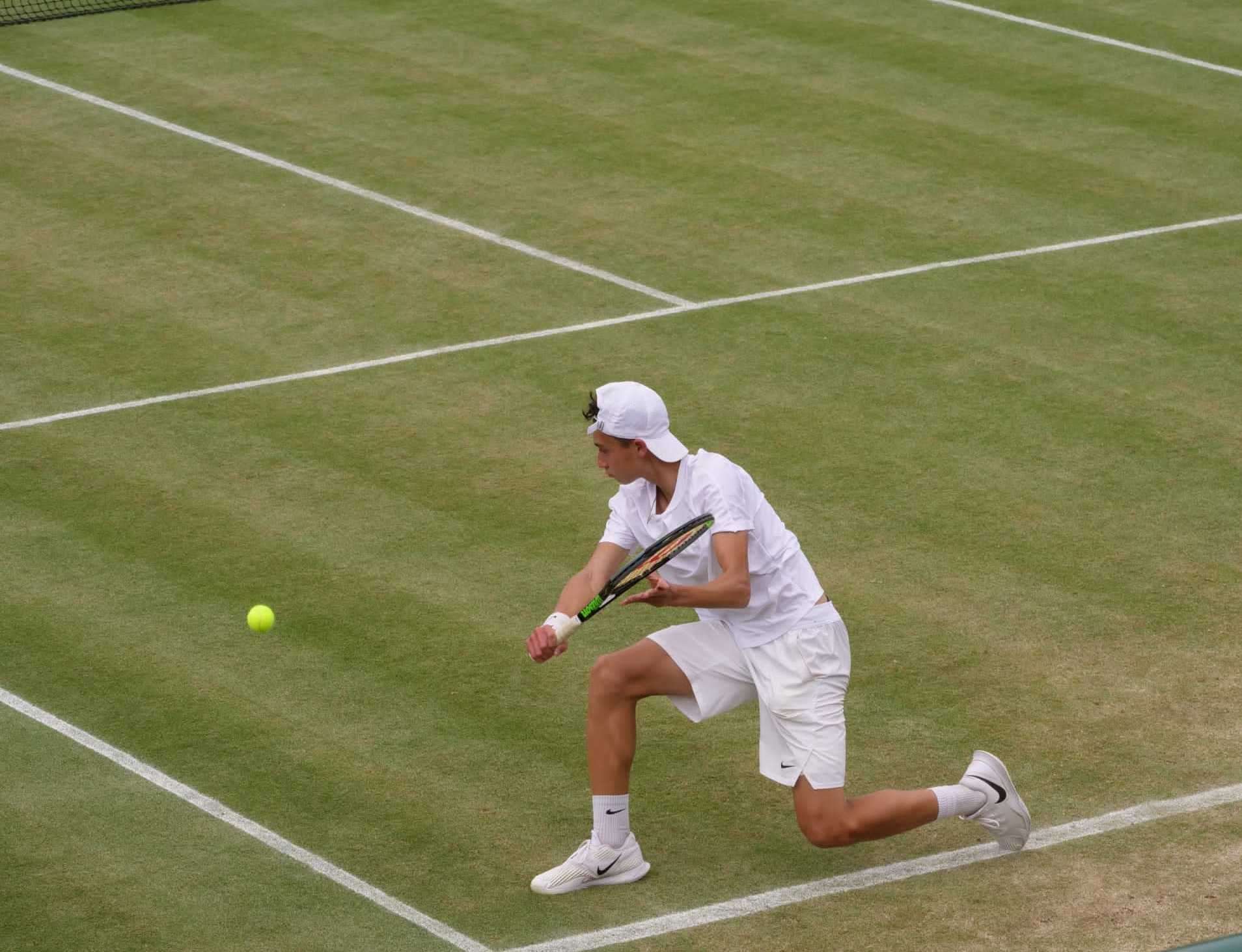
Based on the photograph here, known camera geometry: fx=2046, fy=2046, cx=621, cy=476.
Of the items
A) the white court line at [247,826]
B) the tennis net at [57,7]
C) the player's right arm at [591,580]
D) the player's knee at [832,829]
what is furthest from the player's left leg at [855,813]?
the tennis net at [57,7]

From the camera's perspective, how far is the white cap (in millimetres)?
7566

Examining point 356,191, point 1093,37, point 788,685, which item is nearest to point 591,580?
point 788,685

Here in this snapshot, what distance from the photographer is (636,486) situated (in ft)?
26.1

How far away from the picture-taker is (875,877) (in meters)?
7.93

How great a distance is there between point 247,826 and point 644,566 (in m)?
2.06

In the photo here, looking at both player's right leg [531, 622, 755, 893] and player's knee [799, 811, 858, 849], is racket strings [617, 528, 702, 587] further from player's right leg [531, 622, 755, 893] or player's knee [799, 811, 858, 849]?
player's knee [799, 811, 858, 849]

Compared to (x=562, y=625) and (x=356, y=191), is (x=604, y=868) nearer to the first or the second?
(x=562, y=625)

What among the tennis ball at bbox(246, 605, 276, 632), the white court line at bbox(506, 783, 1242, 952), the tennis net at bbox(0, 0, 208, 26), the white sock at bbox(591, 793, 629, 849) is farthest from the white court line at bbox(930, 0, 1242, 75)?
the white sock at bbox(591, 793, 629, 849)

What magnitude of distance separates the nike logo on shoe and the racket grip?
165cm

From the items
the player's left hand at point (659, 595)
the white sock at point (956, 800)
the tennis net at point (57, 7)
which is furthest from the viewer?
the tennis net at point (57, 7)

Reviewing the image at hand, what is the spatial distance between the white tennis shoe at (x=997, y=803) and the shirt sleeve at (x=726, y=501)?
51.5 inches

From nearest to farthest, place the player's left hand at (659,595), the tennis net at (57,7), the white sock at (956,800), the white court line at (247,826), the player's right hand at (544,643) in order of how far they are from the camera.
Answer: the player's left hand at (659,595) → the player's right hand at (544,643) → the white court line at (247,826) → the white sock at (956,800) → the tennis net at (57,7)

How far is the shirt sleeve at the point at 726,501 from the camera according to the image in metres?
7.60

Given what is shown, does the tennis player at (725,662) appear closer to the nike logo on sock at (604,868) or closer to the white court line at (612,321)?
the nike logo on sock at (604,868)
